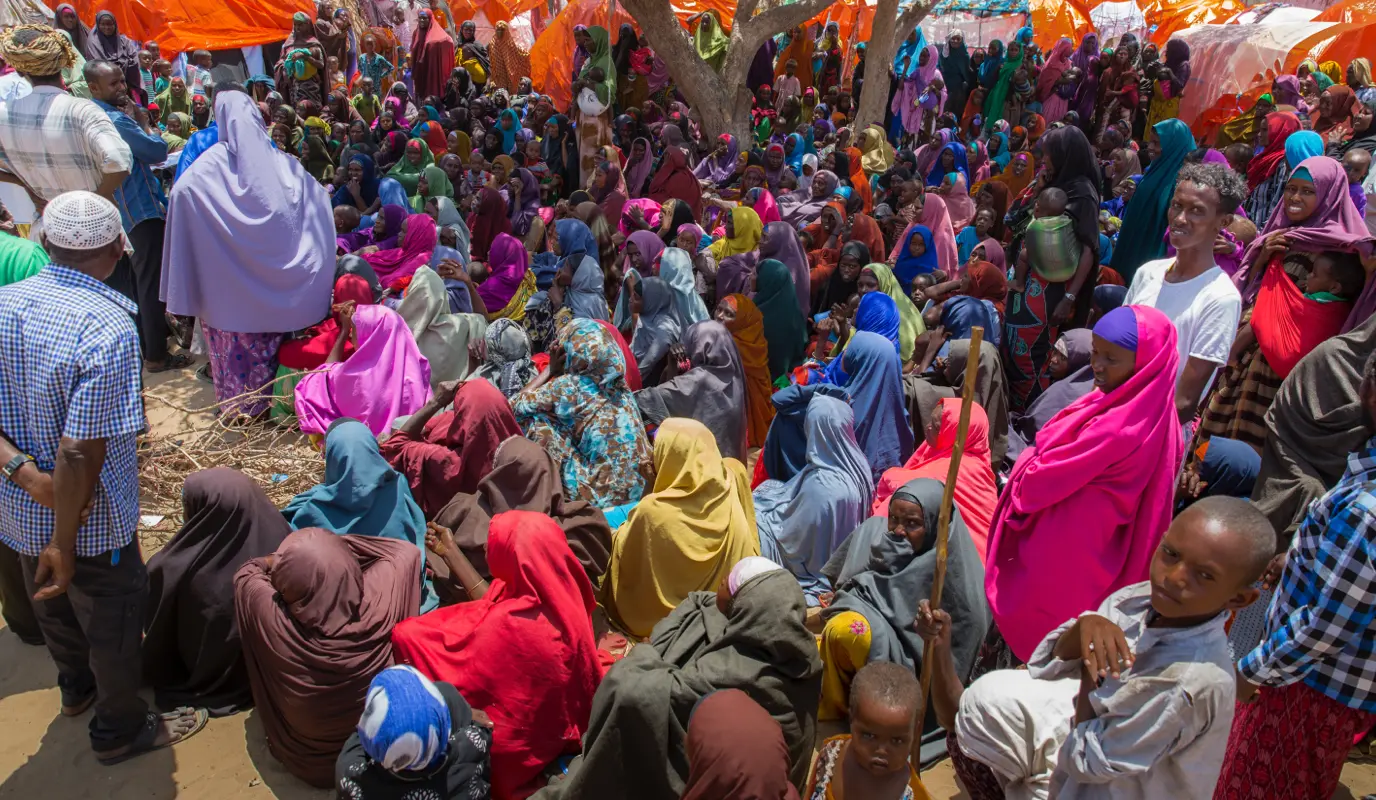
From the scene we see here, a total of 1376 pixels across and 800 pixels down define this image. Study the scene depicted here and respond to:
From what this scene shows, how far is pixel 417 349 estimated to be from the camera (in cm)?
533

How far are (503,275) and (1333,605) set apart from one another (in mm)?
5690

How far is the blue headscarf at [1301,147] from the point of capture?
18.1 ft

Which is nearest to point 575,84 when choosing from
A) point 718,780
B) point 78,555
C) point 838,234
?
point 838,234

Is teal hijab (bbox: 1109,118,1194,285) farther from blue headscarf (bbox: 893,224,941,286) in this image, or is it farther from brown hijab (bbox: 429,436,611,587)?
brown hijab (bbox: 429,436,611,587)

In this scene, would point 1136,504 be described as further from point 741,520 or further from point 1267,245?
point 1267,245

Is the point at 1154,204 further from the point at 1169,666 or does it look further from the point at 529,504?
the point at 1169,666

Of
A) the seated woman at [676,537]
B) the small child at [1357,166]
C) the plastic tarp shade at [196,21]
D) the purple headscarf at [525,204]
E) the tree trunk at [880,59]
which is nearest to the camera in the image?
the seated woman at [676,537]

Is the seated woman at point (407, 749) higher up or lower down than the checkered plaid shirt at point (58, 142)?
lower down

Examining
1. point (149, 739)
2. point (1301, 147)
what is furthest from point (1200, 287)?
point (149, 739)

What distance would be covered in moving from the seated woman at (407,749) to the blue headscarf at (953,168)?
28.2ft

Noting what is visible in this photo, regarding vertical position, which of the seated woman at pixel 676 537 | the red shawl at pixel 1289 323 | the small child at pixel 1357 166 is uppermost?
the small child at pixel 1357 166

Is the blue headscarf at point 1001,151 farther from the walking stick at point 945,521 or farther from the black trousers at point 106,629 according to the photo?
the black trousers at point 106,629

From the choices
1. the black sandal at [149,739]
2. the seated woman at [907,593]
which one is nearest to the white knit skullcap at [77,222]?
the black sandal at [149,739]

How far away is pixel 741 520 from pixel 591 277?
9.53 ft
